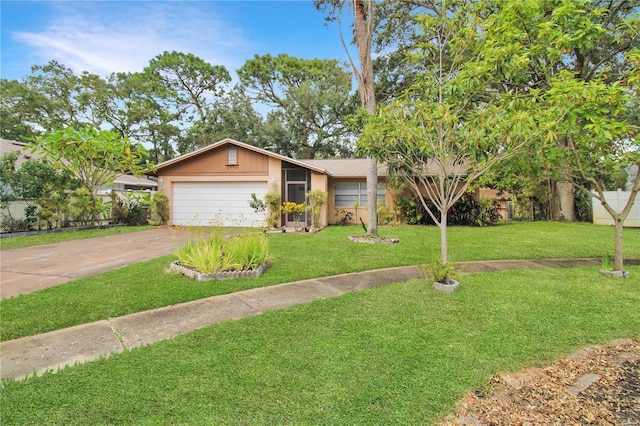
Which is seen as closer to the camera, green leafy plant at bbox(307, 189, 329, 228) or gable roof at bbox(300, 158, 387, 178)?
green leafy plant at bbox(307, 189, 329, 228)

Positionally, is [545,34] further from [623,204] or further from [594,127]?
[623,204]

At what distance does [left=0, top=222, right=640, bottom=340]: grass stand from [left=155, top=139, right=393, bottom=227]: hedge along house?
4832 millimetres

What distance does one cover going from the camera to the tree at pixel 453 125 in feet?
15.0

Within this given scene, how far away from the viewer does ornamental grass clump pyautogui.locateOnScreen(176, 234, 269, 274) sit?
5691 mm

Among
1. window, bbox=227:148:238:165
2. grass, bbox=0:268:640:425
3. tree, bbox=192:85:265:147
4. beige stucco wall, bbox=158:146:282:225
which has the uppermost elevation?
tree, bbox=192:85:265:147

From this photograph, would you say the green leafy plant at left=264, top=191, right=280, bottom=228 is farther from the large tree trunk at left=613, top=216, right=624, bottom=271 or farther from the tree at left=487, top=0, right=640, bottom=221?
the large tree trunk at left=613, top=216, right=624, bottom=271

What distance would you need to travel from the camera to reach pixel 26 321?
12.5 feet

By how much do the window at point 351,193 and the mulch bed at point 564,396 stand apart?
43.0 ft

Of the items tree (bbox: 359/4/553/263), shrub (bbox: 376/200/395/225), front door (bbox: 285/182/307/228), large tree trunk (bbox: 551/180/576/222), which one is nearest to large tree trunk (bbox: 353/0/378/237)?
shrub (bbox: 376/200/395/225)

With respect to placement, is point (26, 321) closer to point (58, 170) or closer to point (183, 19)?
point (183, 19)

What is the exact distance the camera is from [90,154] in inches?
520

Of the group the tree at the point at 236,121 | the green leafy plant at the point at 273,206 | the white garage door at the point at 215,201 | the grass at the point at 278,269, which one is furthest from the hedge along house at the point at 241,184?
the tree at the point at 236,121

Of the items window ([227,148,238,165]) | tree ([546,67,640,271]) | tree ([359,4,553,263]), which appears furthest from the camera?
window ([227,148,238,165])

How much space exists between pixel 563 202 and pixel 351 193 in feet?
35.9
